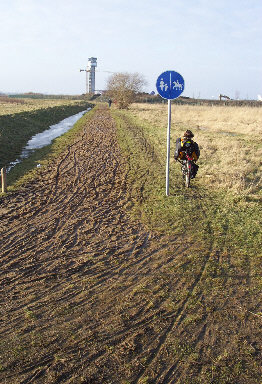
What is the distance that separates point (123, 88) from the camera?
61.3m

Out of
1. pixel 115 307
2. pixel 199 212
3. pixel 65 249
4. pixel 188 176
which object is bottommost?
pixel 115 307

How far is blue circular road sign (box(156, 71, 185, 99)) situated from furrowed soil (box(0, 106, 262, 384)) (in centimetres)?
303

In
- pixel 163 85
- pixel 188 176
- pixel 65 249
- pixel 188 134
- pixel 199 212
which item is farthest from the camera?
pixel 188 176

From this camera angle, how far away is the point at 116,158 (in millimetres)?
13688

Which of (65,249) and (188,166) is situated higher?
(188,166)

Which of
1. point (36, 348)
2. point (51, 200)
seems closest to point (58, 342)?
point (36, 348)

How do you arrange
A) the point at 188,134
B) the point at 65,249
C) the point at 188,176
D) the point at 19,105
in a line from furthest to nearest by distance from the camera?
the point at 19,105
the point at 188,176
the point at 188,134
the point at 65,249

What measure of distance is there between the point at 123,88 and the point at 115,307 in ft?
198

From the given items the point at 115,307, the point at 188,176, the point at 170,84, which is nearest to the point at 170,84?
the point at 170,84

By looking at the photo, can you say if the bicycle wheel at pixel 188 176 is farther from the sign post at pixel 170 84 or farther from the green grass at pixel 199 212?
the sign post at pixel 170 84

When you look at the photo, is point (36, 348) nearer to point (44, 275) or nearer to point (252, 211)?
point (44, 275)

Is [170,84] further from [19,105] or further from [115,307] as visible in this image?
[19,105]

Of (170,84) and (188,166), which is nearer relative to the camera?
(170,84)

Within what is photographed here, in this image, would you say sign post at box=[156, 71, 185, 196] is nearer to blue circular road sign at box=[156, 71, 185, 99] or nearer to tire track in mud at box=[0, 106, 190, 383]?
blue circular road sign at box=[156, 71, 185, 99]
